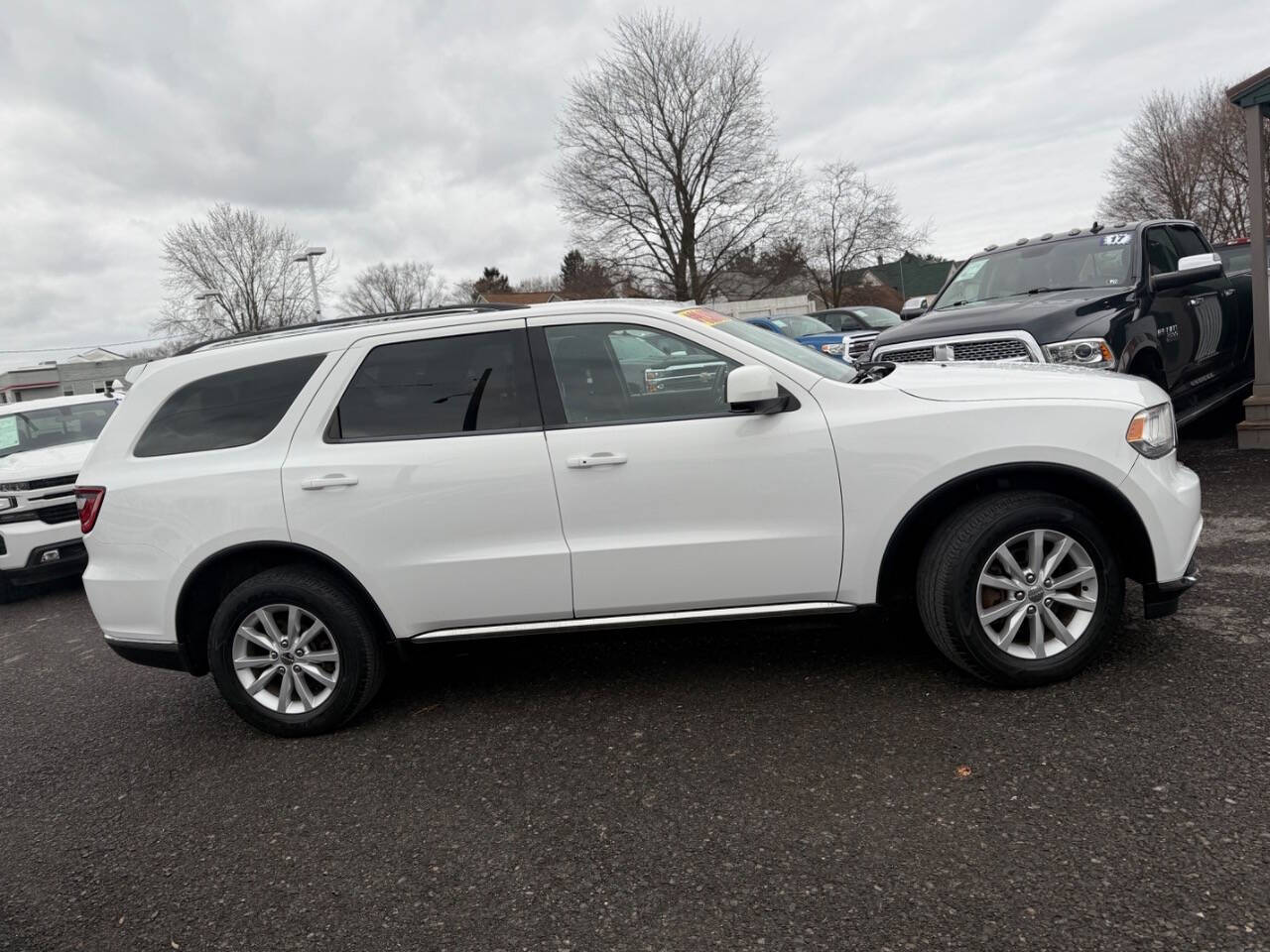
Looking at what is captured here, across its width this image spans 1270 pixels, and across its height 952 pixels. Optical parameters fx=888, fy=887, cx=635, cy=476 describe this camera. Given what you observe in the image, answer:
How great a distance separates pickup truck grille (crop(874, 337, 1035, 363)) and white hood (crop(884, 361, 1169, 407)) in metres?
2.03

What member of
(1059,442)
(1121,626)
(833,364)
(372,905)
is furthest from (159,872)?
(1121,626)

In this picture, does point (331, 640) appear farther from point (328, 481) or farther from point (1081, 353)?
point (1081, 353)

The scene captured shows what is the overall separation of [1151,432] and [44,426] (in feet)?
31.9

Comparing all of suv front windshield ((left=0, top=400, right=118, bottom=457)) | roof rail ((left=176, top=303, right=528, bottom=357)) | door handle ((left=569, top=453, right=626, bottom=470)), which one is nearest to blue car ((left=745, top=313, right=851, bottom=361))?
suv front windshield ((left=0, top=400, right=118, bottom=457))

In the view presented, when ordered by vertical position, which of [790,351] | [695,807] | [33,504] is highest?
[790,351]

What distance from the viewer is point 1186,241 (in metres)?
7.76

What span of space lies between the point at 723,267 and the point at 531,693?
32.0 meters

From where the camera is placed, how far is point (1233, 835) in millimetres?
2520

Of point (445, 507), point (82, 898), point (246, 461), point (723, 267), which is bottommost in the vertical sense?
point (82, 898)

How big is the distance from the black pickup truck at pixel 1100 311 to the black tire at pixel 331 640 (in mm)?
4035

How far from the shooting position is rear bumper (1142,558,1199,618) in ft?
11.5

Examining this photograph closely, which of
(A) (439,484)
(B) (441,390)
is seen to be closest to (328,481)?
(A) (439,484)

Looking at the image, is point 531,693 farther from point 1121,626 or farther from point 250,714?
point 1121,626

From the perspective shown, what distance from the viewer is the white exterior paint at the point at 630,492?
3.47m
